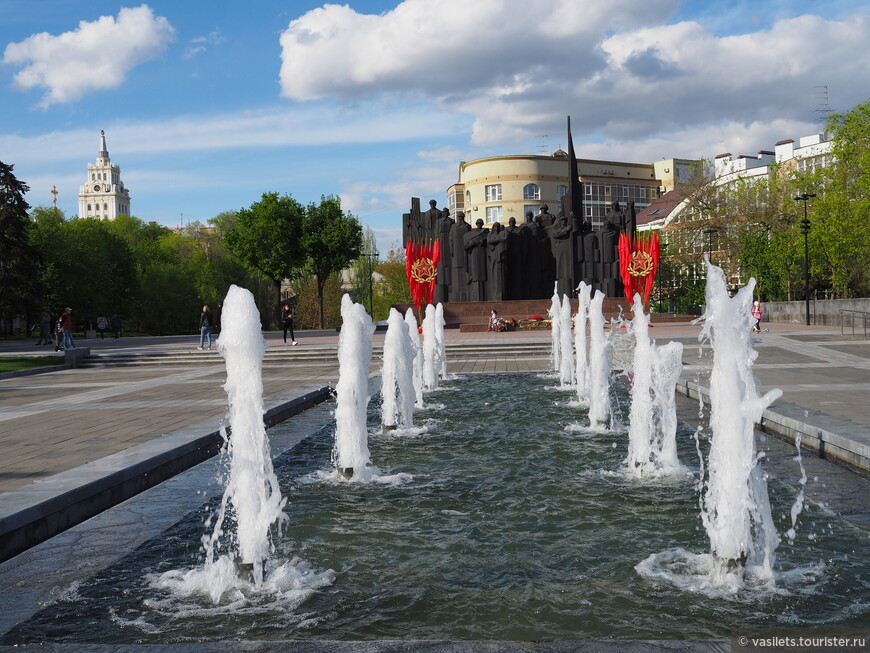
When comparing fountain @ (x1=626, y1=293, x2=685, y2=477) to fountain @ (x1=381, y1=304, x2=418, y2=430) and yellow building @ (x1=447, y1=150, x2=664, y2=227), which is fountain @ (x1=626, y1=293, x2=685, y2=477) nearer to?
fountain @ (x1=381, y1=304, x2=418, y2=430)

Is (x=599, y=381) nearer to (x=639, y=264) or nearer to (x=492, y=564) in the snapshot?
(x=492, y=564)

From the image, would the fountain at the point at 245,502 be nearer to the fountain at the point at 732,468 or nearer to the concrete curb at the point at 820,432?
the fountain at the point at 732,468

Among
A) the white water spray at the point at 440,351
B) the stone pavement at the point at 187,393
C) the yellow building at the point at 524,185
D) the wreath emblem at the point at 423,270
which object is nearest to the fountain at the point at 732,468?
the stone pavement at the point at 187,393

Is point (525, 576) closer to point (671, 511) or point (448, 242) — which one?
point (671, 511)

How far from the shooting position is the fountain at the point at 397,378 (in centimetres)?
1041

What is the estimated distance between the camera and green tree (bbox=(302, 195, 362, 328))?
174ft

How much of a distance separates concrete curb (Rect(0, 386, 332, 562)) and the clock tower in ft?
590

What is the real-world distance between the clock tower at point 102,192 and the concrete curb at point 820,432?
181703mm

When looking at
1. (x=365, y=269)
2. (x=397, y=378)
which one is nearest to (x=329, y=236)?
(x=365, y=269)

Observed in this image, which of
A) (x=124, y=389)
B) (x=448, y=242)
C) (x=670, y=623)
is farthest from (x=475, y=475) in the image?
(x=448, y=242)

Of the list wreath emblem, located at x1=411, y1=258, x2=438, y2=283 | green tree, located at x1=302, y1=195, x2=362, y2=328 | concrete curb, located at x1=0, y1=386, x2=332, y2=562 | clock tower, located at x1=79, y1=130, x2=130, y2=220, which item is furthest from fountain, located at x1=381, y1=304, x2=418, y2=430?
clock tower, located at x1=79, y1=130, x2=130, y2=220

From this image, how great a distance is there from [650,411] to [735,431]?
10.2ft

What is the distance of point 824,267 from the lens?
146 ft

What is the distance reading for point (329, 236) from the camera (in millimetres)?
53062
